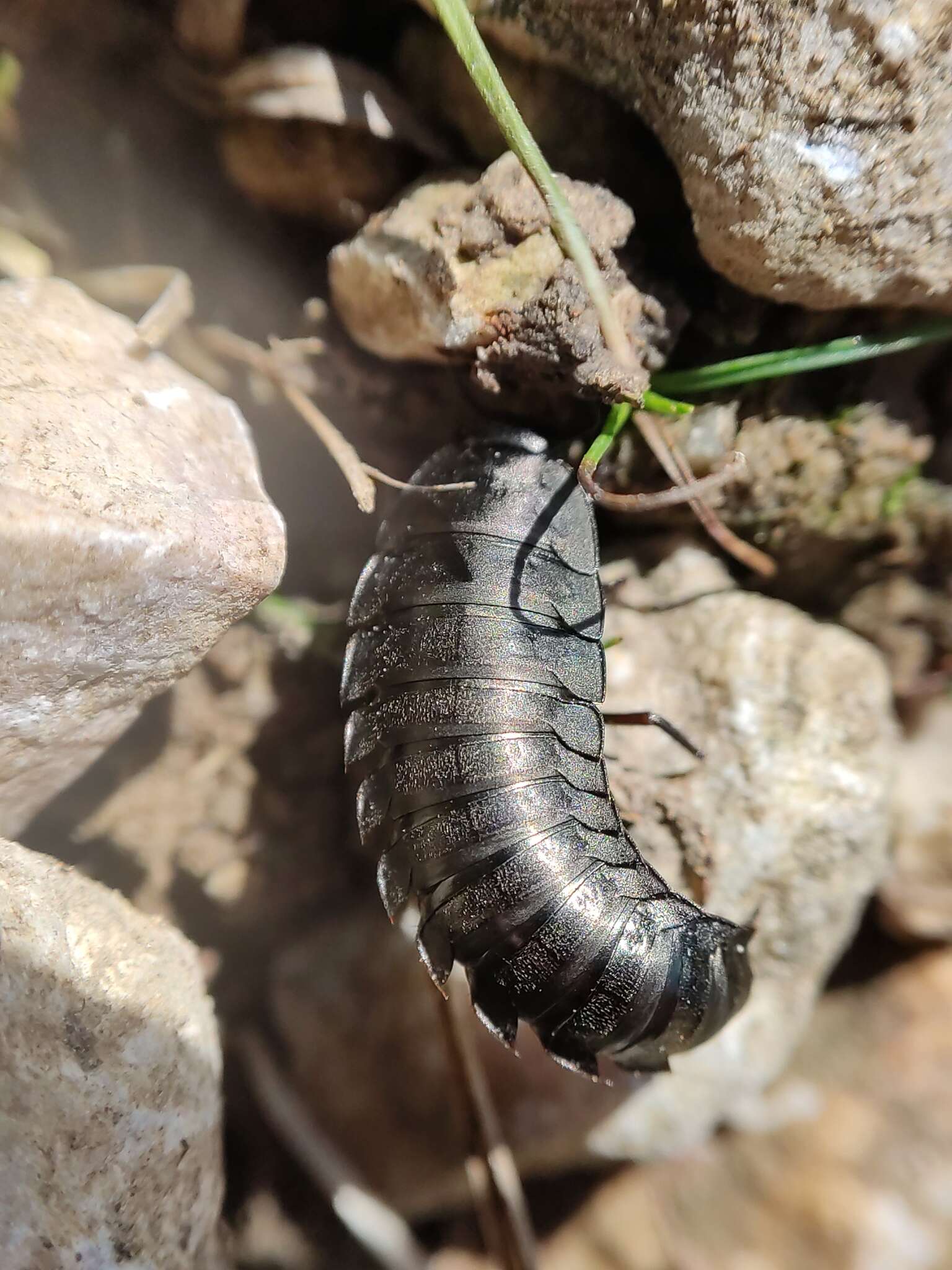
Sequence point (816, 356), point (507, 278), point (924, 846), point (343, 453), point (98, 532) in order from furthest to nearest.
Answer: point (924, 846)
point (343, 453)
point (816, 356)
point (507, 278)
point (98, 532)

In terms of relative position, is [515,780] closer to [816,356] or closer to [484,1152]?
[816,356]

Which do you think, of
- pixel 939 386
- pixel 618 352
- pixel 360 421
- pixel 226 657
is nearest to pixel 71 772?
pixel 226 657

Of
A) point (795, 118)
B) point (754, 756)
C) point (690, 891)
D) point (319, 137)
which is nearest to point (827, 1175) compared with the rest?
point (690, 891)

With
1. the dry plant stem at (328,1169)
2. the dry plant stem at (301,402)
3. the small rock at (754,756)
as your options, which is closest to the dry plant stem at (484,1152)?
the dry plant stem at (328,1169)

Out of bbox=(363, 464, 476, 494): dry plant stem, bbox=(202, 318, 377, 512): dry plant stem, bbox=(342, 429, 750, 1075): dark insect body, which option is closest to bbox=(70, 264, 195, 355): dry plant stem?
bbox=(202, 318, 377, 512): dry plant stem

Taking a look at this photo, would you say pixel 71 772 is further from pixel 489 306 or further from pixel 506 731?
pixel 489 306

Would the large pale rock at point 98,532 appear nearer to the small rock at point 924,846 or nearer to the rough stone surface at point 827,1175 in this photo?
the small rock at point 924,846

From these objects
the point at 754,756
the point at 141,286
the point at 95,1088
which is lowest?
the point at 95,1088
